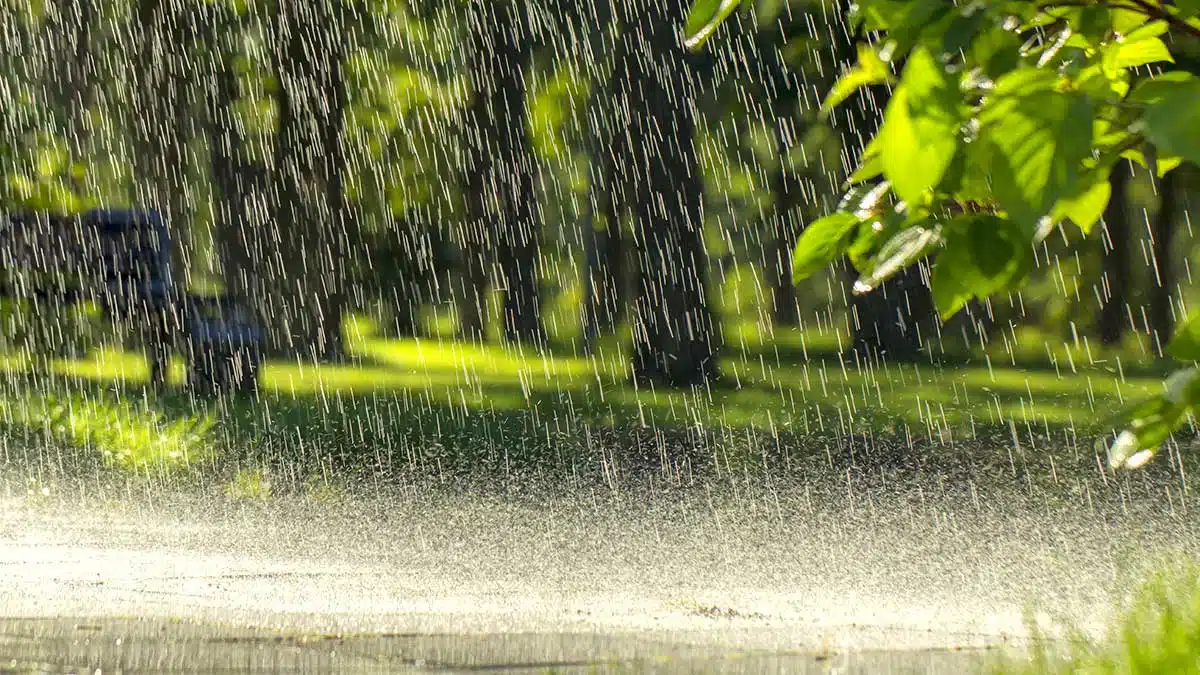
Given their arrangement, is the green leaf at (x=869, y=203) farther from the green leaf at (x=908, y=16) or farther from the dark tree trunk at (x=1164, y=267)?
the dark tree trunk at (x=1164, y=267)

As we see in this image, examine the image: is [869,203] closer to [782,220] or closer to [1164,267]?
[1164,267]

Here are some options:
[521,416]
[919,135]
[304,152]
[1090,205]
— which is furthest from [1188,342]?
[304,152]

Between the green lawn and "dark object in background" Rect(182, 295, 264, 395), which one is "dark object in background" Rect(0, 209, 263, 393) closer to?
"dark object in background" Rect(182, 295, 264, 395)

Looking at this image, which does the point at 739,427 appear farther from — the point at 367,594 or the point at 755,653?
the point at 755,653

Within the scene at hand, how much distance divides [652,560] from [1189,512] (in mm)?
3328

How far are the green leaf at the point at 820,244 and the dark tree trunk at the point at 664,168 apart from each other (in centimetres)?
1411

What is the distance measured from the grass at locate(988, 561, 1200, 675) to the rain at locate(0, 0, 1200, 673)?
79 millimetres

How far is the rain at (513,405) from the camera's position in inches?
219

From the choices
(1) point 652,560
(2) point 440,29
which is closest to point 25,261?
(1) point 652,560

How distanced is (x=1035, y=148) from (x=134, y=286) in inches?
545

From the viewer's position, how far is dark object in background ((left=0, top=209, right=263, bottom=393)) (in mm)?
13992

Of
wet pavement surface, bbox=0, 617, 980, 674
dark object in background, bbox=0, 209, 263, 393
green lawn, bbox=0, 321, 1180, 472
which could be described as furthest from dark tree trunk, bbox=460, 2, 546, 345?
wet pavement surface, bbox=0, 617, 980, 674

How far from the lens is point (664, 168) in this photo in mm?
16703

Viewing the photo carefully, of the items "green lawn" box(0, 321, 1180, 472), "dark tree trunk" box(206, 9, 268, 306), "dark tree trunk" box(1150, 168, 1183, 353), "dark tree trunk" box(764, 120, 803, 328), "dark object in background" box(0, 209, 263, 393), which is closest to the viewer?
"green lawn" box(0, 321, 1180, 472)
